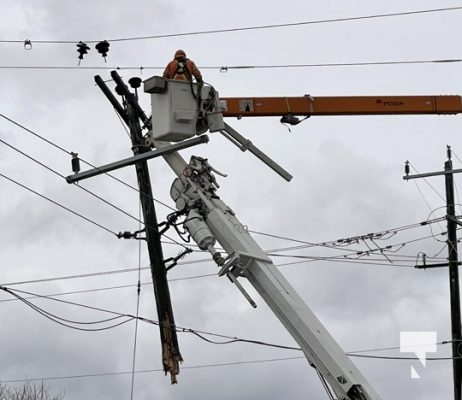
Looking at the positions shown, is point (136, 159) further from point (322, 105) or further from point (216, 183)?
point (322, 105)

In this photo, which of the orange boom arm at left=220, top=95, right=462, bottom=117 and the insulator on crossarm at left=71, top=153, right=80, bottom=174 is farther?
the orange boom arm at left=220, top=95, right=462, bottom=117

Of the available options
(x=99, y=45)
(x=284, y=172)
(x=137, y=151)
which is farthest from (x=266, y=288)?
(x=99, y=45)

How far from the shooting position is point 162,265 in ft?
80.7

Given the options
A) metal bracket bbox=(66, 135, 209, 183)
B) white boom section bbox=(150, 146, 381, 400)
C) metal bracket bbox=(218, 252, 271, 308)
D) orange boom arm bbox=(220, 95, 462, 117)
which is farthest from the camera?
orange boom arm bbox=(220, 95, 462, 117)

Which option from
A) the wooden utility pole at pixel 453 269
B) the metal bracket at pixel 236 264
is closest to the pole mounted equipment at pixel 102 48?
the metal bracket at pixel 236 264

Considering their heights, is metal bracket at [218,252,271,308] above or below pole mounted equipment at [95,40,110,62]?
below

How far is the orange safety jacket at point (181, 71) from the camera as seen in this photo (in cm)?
2255

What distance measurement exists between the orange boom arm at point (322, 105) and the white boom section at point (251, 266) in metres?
2.40

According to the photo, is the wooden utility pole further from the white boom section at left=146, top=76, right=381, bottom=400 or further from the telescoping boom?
the white boom section at left=146, top=76, right=381, bottom=400

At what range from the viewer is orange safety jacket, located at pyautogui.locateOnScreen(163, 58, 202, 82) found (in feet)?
74.0

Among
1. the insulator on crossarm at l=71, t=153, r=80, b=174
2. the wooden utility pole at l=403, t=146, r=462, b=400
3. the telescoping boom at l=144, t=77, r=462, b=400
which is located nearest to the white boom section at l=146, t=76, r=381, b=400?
the telescoping boom at l=144, t=77, r=462, b=400

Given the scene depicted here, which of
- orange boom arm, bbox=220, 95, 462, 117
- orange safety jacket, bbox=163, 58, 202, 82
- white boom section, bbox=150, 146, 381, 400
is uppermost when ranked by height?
orange boom arm, bbox=220, 95, 462, 117

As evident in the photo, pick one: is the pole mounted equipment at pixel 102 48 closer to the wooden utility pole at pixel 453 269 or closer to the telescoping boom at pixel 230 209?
the telescoping boom at pixel 230 209

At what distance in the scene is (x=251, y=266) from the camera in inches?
842
